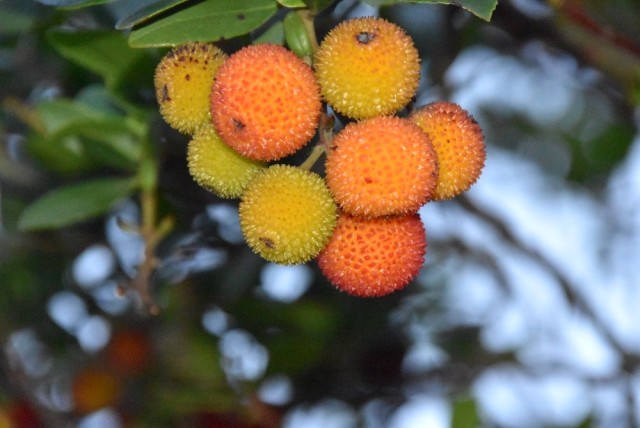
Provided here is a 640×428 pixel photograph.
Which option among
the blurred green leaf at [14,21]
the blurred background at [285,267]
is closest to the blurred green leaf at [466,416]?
the blurred background at [285,267]

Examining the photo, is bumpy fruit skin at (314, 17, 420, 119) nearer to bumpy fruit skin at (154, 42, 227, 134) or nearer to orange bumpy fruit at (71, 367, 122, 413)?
bumpy fruit skin at (154, 42, 227, 134)

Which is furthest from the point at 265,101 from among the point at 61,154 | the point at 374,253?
→ the point at 61,154

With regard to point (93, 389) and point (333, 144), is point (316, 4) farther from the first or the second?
point (93, 389)

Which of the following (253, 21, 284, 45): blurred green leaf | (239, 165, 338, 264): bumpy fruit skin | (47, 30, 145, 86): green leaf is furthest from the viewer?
(47, 30, 145, 86): green leaf

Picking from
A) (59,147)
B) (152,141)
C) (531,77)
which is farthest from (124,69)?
(531,77)

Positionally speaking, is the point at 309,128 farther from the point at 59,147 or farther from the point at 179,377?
the point at 179,377

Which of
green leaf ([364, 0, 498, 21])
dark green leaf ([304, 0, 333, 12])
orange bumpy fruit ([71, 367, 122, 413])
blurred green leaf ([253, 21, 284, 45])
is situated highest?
green leaf ([364, 0, 498, 21])

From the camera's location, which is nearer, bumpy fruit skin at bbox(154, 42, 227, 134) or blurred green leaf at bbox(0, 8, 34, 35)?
bumpy fruit skin at bbox(154, 42, 227, 134)

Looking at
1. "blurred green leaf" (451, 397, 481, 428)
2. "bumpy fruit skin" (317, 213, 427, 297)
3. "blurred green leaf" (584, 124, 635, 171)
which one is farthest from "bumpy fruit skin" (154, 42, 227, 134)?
"blurred green leaf" (584, 124, 635, 171)
